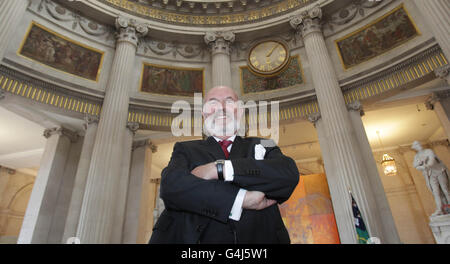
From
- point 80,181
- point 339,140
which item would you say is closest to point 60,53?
point 80,181

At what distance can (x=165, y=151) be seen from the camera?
11.0 m

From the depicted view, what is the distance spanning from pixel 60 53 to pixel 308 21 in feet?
24.9

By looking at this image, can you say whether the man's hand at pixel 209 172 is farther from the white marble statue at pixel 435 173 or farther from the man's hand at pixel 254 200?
the white marble statue at pixel 435 173

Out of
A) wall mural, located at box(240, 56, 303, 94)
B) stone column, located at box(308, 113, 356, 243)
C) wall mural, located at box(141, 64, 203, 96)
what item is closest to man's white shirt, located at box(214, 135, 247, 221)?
stone column, located at box(308, 113, 356, 243)

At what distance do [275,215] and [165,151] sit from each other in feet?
33.5

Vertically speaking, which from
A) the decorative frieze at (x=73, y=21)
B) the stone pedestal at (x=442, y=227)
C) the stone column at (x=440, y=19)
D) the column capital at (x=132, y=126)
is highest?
the decorative frieze at (x=73, y=21)

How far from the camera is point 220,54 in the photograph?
8.41m

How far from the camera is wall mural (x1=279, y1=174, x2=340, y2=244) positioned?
8266 millimetres

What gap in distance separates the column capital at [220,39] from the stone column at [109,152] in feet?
8.34

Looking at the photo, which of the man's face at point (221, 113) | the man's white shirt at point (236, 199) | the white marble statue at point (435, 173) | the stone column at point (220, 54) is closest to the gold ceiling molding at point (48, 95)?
the stone column at point (220, 54)

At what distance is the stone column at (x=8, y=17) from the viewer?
5.47 meters

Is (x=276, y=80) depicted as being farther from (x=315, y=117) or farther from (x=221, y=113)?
(x=221, y=113)

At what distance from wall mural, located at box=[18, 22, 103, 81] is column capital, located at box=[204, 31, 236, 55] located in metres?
3.62
